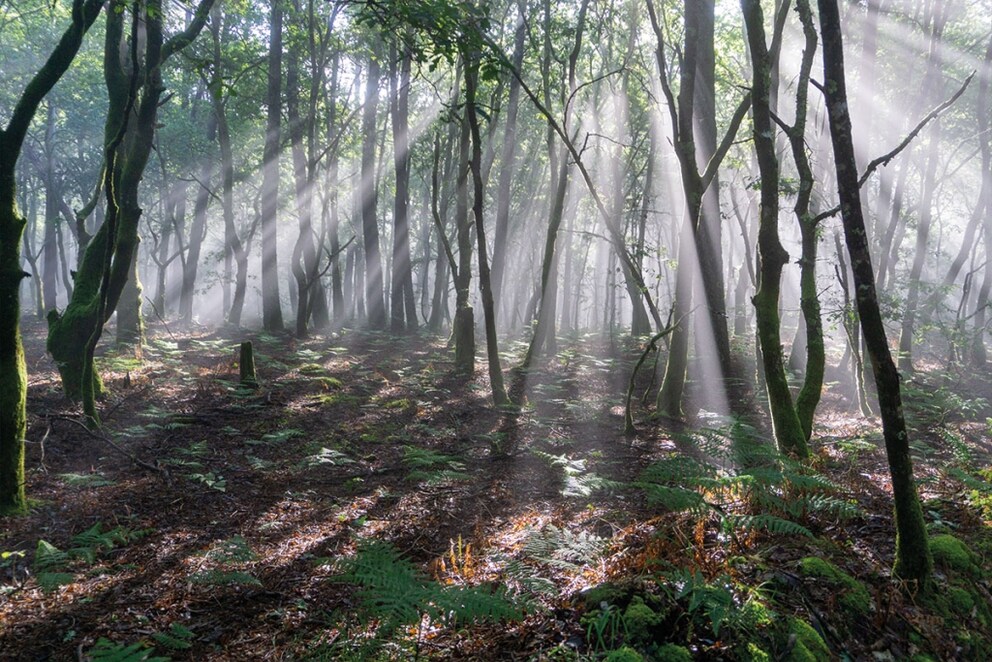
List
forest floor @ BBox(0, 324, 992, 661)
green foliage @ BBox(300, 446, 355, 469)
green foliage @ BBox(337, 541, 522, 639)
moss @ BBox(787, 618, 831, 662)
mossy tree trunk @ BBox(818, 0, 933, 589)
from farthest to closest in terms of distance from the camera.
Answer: green foliage @ BBox(300, 446, 355, 469)
mossy tree trunk @ BBox(818, 0, 933, 589)
forest floor @ BBox(0, 324, 992, 661)
moss @ BBox(787, 618, 831, 662)
green foliage @ BBox(337, 541, 522, 639)

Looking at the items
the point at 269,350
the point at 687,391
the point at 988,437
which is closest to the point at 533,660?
the point at 687,391

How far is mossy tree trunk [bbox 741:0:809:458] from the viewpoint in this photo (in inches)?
259

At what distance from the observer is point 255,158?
3045 centimetres

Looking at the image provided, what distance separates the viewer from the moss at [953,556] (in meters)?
4.25

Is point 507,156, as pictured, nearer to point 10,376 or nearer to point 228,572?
point 10,376

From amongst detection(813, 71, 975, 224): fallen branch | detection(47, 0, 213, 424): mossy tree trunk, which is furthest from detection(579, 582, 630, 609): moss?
detection(47, 0, 213, 424): mossy tree trunk

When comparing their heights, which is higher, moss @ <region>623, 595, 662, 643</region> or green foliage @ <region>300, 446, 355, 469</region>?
moss @ <region>623, 595, 662, 643</region>

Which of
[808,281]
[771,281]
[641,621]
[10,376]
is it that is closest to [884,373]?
[641,621]

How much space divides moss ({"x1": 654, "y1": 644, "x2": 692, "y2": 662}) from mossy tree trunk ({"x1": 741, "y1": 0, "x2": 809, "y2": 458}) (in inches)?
171

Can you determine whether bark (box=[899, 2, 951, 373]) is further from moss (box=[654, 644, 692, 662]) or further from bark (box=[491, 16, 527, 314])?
moss (box=[654, 644, 692, 662])

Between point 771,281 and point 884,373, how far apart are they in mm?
3279

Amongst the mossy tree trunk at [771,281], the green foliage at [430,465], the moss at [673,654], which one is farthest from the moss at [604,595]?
the mossy tree trunk at [771,281]

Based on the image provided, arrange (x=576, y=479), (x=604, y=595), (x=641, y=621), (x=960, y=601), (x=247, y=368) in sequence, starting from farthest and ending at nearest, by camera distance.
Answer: (x=247, y=368) → (x=576, y=479) → (x=960, y=601) → (x=604, y=595) → (x=641, y=621)

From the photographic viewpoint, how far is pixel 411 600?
2844mm
